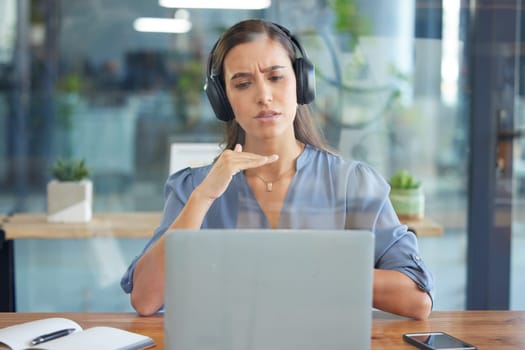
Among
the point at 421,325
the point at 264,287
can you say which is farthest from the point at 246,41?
the point at 264,287

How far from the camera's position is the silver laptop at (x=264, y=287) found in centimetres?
116

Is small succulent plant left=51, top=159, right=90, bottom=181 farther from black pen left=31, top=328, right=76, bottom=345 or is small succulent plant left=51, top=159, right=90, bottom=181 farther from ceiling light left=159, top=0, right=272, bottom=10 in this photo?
black pen left=31, top=328, right=76, bottom=345

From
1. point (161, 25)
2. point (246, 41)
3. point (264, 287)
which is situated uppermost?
point (161, 25)

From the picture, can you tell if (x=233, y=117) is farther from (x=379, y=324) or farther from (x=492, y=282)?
(x=492, y=282)

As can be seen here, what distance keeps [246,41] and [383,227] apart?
54cm

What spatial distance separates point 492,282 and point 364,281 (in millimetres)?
2751

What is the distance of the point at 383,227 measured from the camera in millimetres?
1823

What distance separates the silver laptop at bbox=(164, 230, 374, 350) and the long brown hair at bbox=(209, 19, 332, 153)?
80cm

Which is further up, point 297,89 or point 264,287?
point 297,89

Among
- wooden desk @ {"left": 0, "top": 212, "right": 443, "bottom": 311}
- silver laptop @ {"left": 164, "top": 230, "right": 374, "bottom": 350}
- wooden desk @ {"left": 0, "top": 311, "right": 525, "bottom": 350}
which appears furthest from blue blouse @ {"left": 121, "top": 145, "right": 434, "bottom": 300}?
wooden desk @ {"left": 0, "top": 212, "right": 443, "bottom": 311}

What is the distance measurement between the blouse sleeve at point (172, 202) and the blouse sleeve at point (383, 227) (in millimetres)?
385

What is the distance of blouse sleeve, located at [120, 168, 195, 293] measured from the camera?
70.0 inches

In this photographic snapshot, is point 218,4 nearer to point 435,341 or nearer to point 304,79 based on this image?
point 304,79

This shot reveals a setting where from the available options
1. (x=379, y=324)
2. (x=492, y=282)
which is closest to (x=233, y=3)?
(x=492, y=282)
